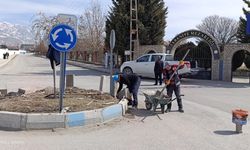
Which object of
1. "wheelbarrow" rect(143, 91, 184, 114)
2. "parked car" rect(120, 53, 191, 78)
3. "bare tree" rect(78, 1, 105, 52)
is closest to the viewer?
"wheelbarrow" rect(143, 91, 184, 114)

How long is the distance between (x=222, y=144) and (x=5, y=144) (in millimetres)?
4095

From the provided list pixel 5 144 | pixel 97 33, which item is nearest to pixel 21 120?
pixel 5 144

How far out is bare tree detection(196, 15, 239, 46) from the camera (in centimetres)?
7300

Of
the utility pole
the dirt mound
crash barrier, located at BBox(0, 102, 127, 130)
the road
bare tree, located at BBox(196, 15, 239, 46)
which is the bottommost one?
the road

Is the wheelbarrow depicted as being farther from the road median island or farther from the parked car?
the parked car

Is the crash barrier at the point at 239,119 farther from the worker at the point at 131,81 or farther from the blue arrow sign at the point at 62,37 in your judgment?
the blue arrow sign at the point at 62,37

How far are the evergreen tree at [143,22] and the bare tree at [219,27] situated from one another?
3783 centimetres

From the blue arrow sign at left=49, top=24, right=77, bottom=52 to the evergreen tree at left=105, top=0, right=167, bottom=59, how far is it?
2647cm

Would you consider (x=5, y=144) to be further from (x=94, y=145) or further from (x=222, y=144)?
(x=222, y=144)

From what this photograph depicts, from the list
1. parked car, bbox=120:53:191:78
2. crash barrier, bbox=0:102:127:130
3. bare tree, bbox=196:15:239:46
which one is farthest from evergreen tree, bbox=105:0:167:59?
bare tree, bbox=196:15:239:46

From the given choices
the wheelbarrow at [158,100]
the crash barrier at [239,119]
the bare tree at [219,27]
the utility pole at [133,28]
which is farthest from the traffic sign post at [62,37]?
the bare tree at [219,27]

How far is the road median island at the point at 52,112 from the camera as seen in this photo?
28.3 ft

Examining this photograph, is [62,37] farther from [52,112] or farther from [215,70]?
[215,70]

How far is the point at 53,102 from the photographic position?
10523 mm
